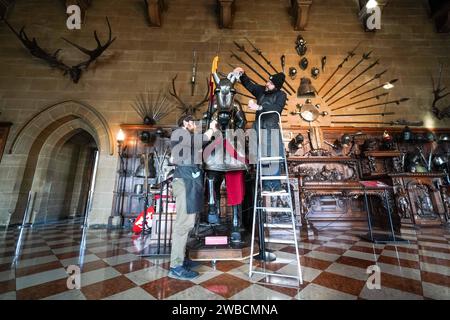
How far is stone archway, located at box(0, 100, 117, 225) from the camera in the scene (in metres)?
4.63

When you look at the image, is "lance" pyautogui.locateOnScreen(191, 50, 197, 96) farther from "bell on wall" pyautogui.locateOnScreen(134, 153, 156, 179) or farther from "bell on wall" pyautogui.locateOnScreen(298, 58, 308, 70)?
"bell on wall" pyautogui.locateOnScreen(298, 58, 308, 70)

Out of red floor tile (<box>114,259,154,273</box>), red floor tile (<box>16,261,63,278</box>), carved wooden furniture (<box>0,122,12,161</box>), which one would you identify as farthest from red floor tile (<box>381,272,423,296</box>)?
carved wooden furniture (<box>0,122,12,161</box>)

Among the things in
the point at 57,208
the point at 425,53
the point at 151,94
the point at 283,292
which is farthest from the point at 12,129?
the point at 425,53

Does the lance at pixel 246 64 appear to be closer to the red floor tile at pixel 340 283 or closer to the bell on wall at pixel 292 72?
the bell on wall at pixel 292 72

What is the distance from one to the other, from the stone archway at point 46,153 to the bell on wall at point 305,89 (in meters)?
5.34

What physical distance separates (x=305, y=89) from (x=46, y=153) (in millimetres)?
7496

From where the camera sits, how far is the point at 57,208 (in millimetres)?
5734

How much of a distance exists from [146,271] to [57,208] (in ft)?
19.4

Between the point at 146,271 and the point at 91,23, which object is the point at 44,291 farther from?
the point at 91,23

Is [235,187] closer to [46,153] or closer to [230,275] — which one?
[230,275]

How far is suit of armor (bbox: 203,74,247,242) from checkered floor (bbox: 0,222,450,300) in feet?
2.07

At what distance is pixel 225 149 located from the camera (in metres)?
2.19

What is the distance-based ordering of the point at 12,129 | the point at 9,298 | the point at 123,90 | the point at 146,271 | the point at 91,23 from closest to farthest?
the point at 9,298, the point at 146,271, the point at 12,129, the point at 123,90, the point at 91,23
